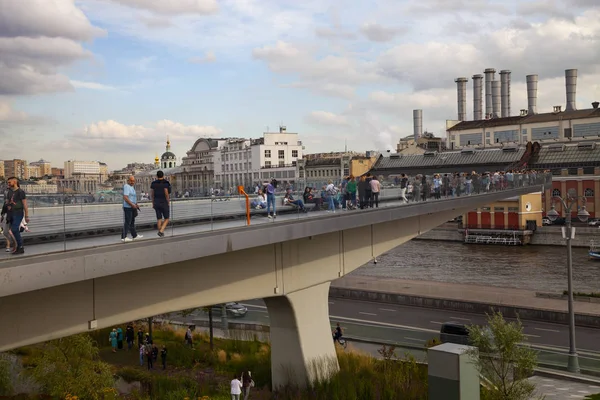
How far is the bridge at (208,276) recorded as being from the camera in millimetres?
7160

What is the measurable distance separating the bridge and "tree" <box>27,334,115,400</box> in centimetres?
472

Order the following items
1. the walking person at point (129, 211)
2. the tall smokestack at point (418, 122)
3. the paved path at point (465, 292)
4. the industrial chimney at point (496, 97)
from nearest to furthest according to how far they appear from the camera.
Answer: the walking person at point (129, 211)
the paved path at point (465, 292)
the industrial chimney at point (496, 97)
the tall smokestack at point (418, 122)

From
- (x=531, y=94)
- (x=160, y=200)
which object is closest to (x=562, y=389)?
(x=160, y=200)

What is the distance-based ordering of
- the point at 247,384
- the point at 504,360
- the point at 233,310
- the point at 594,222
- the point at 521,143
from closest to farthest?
1. the point at 504,360
2. the point at 247,384
3. the point at 233,310
4. the point at 594,222
5. the point at 521,143

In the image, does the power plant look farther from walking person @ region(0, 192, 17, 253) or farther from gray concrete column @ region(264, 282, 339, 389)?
walking person @ region(0, 192, 17, 253)

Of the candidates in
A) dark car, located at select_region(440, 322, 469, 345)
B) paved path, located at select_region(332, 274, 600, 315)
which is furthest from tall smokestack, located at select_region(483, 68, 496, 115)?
dark car, located at select_region(440, 322, 469, 345)

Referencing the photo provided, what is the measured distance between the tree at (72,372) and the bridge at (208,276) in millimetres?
4723

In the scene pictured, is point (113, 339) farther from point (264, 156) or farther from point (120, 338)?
point (264, 156)

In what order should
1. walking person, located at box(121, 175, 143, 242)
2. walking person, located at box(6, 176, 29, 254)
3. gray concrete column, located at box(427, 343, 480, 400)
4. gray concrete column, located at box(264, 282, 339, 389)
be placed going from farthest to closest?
gray concrete column, located at box(264, 282, 339, 389) < gray concrete column, located at box(427, 343, 480, 400) < walking person, located at box(121, 175, 143, 242) < walking person, located at box(6, 176, 29, 254)

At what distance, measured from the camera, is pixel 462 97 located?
90.4 m

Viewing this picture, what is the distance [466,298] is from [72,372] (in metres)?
19.9

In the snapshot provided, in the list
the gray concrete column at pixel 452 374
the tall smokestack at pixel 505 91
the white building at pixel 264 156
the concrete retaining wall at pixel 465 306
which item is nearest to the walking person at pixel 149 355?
the gray concrete column at pixel 452 374

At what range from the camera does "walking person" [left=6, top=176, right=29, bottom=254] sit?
6949 millimetres

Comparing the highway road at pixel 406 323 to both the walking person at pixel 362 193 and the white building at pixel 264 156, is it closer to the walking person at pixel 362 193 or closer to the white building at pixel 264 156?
the walking person at pixel 362 193
